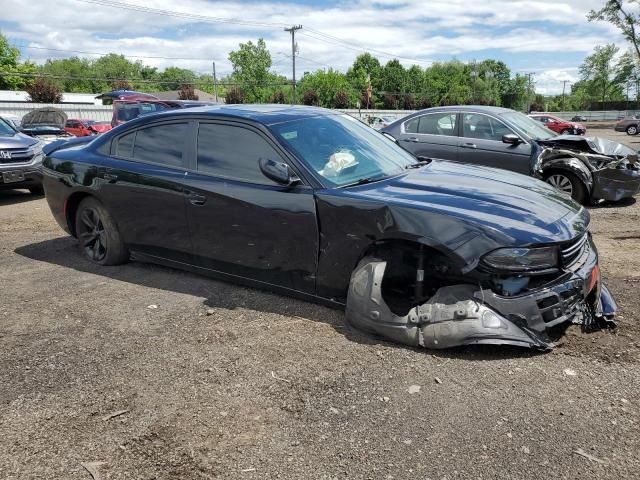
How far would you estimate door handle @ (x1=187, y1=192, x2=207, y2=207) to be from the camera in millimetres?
4446

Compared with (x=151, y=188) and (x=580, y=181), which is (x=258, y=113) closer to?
(x=151, y=188)

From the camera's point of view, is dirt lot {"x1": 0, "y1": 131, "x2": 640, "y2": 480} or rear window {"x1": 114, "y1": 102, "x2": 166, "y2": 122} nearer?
dirt lot {"x1": 0, "y1": 131, "x2": 640, "y2": 480}

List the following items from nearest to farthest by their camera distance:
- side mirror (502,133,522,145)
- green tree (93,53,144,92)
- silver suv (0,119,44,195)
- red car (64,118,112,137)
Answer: side mirror (502,133,522,145) < silver suv (0,119,44,195) < red car (64,118,112,137) < green tree (93,53,144,92)

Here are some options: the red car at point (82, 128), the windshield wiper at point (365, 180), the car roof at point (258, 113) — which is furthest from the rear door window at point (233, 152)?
the red car at point (82, 128)

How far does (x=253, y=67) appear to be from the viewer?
73750 millimetres

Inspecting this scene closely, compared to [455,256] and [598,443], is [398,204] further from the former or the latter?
[598,443]

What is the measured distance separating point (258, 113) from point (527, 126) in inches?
239

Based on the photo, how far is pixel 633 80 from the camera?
5944 centimetres

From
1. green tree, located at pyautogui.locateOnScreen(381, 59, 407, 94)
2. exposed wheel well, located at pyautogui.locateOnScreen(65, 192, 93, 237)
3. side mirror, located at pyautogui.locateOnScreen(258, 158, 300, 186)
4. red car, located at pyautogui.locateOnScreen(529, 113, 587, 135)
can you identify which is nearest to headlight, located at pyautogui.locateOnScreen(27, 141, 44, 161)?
exposed wheel well, located at pyautogui.locateOnScreen(65, 192, 93, 237)

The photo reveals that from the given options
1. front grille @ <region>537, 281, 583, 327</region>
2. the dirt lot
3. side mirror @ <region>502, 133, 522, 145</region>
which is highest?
side mirror @ <region>502, 133, 522, 145</region>

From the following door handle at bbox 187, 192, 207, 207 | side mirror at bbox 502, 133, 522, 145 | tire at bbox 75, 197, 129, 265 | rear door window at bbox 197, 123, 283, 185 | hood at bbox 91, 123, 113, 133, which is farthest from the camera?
hood at bbox 91, 123, 113, 133

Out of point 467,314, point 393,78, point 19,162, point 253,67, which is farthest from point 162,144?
point 393,78

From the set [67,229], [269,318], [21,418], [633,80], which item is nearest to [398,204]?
[269,318]

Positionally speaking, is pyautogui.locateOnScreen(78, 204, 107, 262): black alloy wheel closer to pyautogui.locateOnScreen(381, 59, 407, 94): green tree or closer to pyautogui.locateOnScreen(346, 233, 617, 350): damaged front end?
pyautogui.locateOnScreen(346, 233, 617, 350): damaged front end
